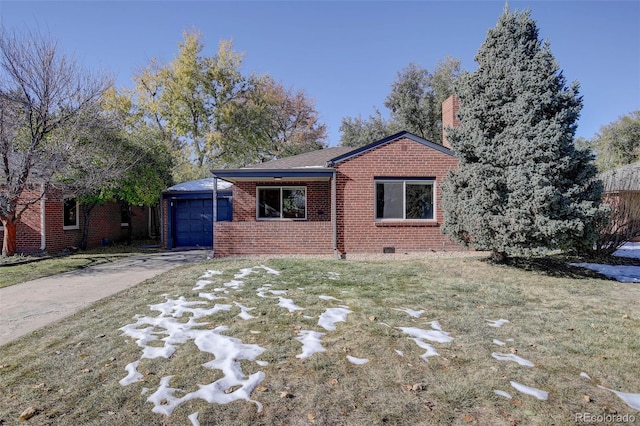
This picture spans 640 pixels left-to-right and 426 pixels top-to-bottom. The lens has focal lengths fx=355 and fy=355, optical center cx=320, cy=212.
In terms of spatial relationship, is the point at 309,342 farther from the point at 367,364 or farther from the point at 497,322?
the point at 497,322

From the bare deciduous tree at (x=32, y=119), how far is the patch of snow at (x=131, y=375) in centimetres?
996

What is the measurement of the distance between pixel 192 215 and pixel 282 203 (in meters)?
4.68

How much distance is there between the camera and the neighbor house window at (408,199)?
11.5 meters

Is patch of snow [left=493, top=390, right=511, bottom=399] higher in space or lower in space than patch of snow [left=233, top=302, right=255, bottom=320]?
lower

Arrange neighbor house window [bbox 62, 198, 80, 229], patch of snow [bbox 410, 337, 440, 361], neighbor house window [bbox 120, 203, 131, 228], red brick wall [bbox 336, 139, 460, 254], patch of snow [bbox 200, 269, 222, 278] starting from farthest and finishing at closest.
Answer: neighbor house window [bbox 120, 203, 131, 228], neighbor house window [bbox 62, 198, 80, 229], red brick wall [bbox 336, 139, 460, 254], patch of snow [bbox 200, 269, 222, 278], patch of snow [bbox 410, 337, 440, 361]

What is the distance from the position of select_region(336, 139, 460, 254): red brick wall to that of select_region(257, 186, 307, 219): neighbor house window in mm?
2062

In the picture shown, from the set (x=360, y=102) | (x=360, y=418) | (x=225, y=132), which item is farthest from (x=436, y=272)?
(x=360, y=102)

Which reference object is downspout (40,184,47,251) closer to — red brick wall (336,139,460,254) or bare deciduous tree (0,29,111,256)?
bare deciduous tree (0,29,111,256)

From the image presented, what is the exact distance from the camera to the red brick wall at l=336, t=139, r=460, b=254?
1133 centimetres

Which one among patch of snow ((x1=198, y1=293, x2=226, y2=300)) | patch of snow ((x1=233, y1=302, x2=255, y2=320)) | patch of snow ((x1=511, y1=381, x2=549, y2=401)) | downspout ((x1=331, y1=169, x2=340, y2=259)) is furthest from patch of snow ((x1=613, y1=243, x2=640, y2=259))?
patch of snow ((x1=198, y1=293, x2=226, y2=300))

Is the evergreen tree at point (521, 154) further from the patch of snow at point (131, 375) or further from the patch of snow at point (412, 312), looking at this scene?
the patch of snow at point (131, 375)

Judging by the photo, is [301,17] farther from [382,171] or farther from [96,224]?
[96,224]

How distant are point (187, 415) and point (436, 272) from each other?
7.04 meters

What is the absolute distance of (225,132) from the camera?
88.4 ft
